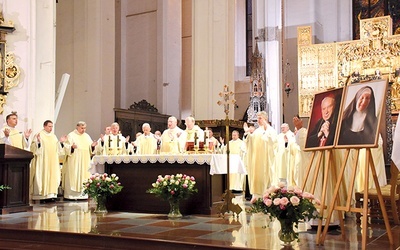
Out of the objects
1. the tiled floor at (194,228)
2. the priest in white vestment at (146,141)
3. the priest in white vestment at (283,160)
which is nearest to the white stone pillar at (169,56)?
the priest in white vestment at (146,141)

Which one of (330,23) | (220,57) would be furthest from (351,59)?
(220,57)

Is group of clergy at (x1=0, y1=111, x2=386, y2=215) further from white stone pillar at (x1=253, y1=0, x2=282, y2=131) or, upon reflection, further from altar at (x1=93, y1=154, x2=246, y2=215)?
white stone pillar at (x1=253, y1=0, x2=282, y2=131)

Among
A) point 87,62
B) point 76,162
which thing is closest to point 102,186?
point 76,162

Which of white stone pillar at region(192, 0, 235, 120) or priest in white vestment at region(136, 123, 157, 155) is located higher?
white stone pillar at region(192, 0, 235, 120)

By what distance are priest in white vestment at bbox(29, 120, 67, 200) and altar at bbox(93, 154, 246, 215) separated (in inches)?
88.8

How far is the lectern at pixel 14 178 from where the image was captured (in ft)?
27.8

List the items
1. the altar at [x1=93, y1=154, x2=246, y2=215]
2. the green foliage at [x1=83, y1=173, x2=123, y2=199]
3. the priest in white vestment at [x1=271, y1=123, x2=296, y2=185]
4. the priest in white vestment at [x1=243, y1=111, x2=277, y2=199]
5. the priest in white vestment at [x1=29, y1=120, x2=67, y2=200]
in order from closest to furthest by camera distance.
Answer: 1. the altar at [x1=93, y1=154, x2=246, y2=215]
2. the green foliage at [x1=83, y1=173, x2=123, y2=199]
3. the priest in white vestment at [x1=243, y1=111, x2=277, y2=199]
4. the priest in white vestment at [x1=29, y1=120, x2=67, y2=200]
5. the priest in white vestment at [x1=271, y1=123, x2=296, y2=185]

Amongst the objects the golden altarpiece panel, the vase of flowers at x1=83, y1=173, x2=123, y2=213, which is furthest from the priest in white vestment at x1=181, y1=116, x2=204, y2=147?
the golden altarpiece panel

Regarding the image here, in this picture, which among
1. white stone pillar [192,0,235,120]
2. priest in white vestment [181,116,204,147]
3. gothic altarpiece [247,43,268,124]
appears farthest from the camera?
gothic altarpiece [247,43,268,124]

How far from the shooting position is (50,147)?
36.6 ft

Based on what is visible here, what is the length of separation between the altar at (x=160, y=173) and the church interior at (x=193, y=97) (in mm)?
24

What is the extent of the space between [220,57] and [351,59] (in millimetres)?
5793

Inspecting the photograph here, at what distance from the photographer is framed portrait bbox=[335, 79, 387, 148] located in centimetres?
519

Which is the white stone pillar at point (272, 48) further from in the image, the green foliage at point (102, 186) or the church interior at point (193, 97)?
the green foliage at point (102, 186)
